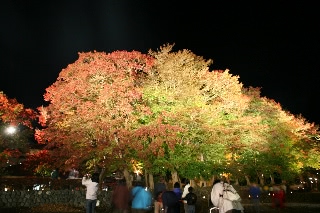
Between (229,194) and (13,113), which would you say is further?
(13,113)

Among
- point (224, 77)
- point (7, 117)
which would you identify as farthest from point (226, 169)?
point (7, 117)

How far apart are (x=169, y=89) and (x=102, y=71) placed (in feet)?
16.8

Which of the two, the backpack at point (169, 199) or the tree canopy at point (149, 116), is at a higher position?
the tree canopy at point (149, 116)

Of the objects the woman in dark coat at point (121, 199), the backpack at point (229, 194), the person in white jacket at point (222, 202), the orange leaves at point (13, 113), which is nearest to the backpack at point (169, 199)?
the woman in dark coat at point (121, 199)

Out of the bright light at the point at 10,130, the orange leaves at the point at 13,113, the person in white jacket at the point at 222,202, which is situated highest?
the orange leaves at the point at 13,113

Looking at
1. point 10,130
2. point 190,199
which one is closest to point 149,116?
point 10,130

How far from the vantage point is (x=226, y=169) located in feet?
87.8

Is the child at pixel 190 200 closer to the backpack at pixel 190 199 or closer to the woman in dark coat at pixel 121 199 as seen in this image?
the backpack at pixel 190 199

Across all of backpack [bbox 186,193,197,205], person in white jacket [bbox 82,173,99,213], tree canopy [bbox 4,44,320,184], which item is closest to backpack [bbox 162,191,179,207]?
backpack [bbox 186,193,197,205]

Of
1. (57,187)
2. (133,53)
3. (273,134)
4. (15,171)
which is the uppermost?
(133,53)

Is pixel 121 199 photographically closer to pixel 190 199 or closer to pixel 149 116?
pixel 190 199

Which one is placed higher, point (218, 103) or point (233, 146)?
point (218, 103)

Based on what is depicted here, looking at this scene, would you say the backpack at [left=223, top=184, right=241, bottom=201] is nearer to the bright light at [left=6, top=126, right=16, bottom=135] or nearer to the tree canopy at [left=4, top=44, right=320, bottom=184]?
the tree canopy at [left=4, top=44, right=320, bottom=184]

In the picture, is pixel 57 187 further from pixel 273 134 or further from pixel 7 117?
pixel 273 134
